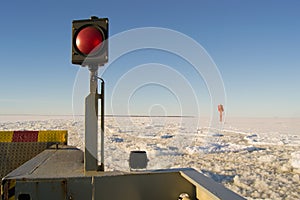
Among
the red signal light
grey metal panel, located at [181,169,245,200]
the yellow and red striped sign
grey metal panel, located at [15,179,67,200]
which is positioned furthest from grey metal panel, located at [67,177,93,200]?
the yellow and red striped sign

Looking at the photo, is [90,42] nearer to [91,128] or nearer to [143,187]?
[91,128]

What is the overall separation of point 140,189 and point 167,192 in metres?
0.26

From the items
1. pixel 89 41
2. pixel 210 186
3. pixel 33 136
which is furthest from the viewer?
pixel 33 136

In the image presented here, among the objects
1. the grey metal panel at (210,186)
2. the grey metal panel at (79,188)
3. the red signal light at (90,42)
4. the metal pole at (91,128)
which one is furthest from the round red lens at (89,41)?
the grey metal panel at (210,186)

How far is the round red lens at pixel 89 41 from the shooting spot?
2287 millimetres

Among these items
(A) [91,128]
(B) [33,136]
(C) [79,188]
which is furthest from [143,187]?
(B) [33,136]

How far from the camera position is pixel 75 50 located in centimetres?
229

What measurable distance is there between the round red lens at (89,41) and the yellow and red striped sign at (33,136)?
99.5 inches

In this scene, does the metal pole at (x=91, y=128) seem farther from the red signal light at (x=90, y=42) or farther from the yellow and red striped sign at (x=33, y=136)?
the yellow and red striped sign at (x=33, y=136)

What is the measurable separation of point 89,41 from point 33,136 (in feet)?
9.03

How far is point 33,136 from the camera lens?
14.0 ft

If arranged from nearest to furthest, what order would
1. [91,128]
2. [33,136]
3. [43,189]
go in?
[43,189], [91,128], [33,136]

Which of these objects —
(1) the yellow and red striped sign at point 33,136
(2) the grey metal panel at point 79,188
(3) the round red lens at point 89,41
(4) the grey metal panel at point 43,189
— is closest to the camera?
(4) the grey metal panel at point 43,189

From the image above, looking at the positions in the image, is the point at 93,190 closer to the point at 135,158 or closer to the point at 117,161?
the point at 135,158
